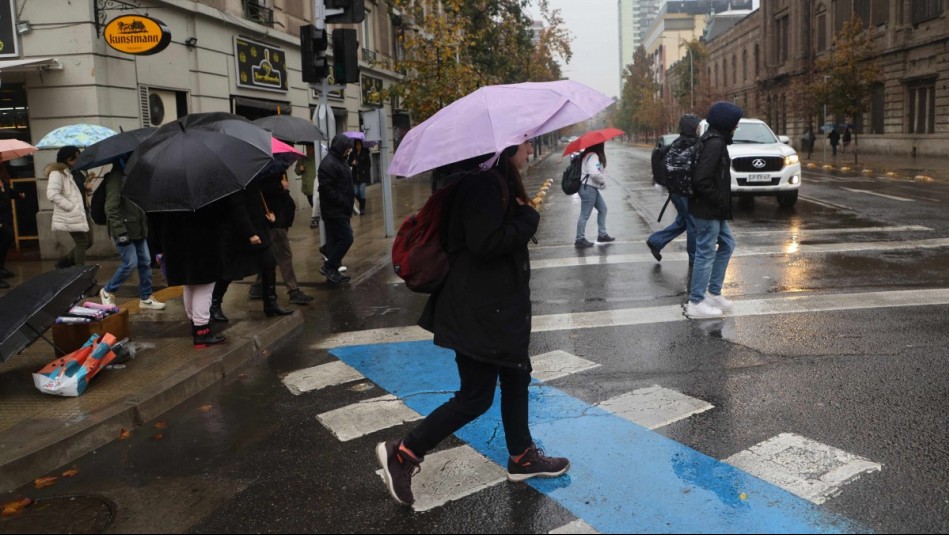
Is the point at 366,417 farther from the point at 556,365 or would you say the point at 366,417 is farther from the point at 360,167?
the point at 360,167

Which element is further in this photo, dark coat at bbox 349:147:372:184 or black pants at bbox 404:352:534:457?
dark coat at bbox 349:147:372:184

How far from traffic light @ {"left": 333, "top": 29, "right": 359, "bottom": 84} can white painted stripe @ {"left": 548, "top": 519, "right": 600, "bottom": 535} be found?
31.0 ft

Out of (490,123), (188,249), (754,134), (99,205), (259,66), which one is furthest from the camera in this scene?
(259,66)

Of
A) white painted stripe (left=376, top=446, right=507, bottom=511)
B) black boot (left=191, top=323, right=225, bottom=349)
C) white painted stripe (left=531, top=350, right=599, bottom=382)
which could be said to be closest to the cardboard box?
black boot (left=191, top=323, right=225, bottom=349)

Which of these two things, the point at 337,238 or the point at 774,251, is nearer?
the point at 337,238

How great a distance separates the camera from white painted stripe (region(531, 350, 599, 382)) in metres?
6.08

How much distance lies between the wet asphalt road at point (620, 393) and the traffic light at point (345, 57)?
366 cm

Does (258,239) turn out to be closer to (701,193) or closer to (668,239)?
(701,193)

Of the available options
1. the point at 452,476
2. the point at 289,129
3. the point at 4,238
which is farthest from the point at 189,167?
the point at 4,238

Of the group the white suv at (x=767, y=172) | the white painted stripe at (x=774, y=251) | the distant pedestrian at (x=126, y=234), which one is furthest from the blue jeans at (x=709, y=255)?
the white suv at (x=767, y=172)

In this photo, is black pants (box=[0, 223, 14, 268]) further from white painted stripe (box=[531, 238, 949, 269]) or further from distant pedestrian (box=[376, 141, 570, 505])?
distant pedestrian (box=[376, 141, 570, 505])

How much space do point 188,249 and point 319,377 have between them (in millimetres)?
1611

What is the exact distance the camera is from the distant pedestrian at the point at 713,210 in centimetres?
738

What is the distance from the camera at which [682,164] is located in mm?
8039
